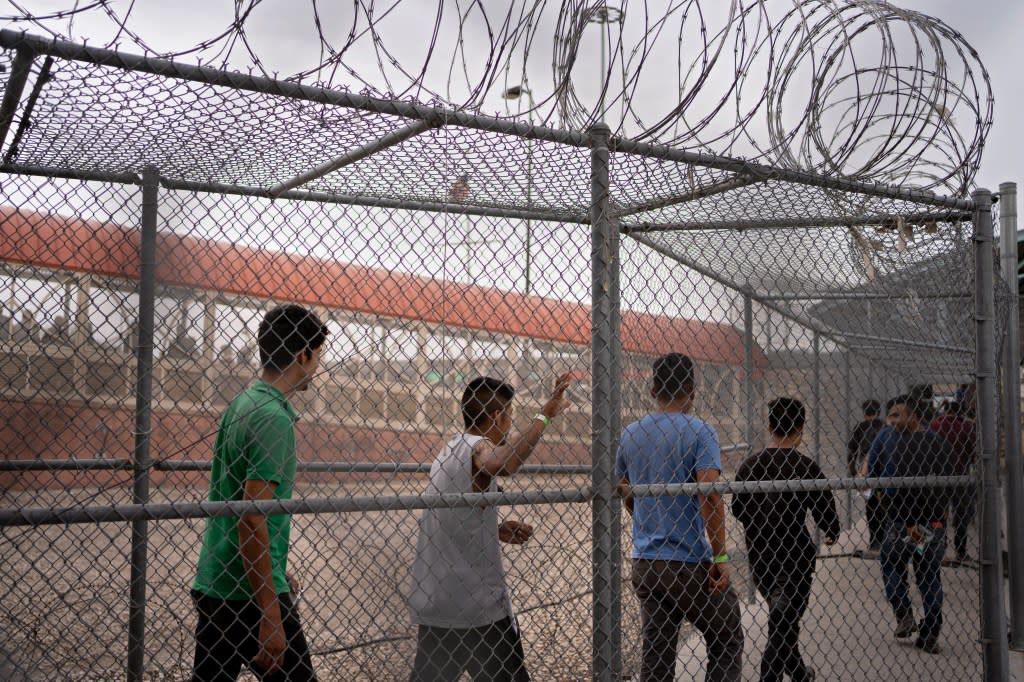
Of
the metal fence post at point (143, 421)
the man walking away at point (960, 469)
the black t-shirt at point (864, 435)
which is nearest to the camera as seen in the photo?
the metal fence post at point (143, 421)

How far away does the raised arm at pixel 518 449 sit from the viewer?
2.94 metres

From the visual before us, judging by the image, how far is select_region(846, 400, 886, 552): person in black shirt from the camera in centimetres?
660

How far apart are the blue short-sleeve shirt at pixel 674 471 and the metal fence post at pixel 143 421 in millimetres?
2079

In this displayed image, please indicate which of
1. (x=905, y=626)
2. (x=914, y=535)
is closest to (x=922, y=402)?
(x=914, y=535)

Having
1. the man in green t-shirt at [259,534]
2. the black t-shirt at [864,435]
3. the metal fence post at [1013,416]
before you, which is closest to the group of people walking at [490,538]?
the man in green t-shirt at [259,534]

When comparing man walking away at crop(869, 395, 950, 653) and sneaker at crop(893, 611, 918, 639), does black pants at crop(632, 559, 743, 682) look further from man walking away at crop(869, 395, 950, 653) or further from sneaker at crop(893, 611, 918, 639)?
sneaker at crop(893, 611, 918, 639)

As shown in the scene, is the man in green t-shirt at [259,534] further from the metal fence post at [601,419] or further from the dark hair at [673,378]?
the dark hair at [673,378]

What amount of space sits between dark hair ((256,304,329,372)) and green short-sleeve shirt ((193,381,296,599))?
0.36 feet

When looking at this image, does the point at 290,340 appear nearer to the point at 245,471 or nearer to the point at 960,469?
the point at 245,471

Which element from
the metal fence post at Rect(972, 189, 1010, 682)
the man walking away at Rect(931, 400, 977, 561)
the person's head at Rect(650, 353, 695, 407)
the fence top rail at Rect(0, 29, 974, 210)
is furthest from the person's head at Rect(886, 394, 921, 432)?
the person's head at Rect(650, 353, 695, 407)

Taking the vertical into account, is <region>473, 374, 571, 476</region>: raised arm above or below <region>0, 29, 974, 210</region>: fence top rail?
below

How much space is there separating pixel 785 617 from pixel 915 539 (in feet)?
6.23

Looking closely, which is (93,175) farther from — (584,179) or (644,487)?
(644,487)

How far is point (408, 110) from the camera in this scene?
2.75m
